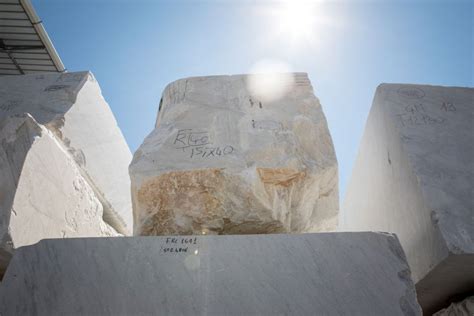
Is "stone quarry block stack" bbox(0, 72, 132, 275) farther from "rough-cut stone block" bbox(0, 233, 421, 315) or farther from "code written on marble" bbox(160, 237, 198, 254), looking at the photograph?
"code written on marble" bbox(160, 237, 198, 254)

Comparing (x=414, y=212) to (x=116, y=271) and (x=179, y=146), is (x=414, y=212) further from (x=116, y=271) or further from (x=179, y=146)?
(x=116, y=271)

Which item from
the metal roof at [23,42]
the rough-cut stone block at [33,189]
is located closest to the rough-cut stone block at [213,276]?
the rough-cut stone block at [33,189]

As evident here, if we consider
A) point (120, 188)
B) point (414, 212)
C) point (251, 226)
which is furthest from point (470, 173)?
point (120, 188)

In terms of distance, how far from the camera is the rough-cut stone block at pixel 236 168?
2441 millimetres

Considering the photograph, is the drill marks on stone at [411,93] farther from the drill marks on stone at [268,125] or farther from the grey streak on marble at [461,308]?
the grey streak on marble at [461,308]

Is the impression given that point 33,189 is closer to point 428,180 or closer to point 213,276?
point 213,276

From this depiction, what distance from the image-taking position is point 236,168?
2449 millimetres

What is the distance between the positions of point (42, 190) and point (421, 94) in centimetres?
284

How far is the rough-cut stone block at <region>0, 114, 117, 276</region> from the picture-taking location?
7.30 feet

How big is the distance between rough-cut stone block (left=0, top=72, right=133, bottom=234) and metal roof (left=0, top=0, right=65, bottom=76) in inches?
110

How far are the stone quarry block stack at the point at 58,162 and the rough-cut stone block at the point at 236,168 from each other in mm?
575

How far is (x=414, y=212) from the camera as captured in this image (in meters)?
2.78

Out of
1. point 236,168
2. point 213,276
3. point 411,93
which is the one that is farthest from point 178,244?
point 411,93

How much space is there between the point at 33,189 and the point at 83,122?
1.55 meters
